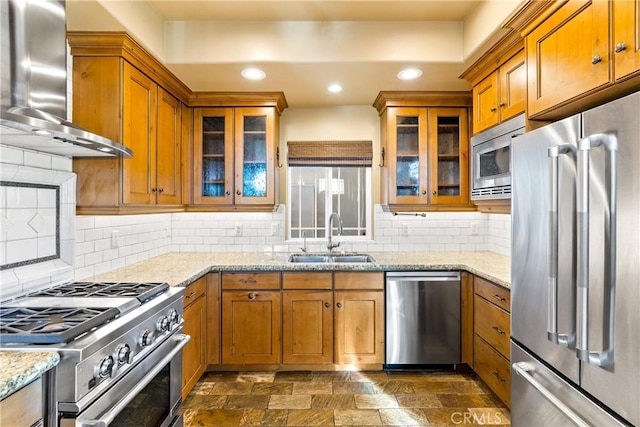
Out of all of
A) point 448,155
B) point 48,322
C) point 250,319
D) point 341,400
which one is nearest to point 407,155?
point 448,155

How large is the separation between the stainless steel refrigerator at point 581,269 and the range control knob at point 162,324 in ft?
5.53

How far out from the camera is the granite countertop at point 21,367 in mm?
914

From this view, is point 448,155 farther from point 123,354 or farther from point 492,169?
point 123,354

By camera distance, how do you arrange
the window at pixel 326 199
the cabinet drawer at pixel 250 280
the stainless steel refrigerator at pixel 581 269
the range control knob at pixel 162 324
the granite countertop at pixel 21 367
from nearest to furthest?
the granite countertop at pixel 21 367
the stainless steel refrigerator at pixel 581 269
the range control knob at pixel 162 324
the cabinet drawer at pixel 250 280
the window at pixel 326 199

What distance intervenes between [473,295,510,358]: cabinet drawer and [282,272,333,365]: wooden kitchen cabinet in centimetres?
108

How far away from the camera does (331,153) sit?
3.45m

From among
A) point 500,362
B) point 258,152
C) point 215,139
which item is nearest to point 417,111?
point 258,152

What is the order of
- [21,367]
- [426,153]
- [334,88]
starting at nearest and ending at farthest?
1. [21,367]
2. [334,88]
3. [426,153]

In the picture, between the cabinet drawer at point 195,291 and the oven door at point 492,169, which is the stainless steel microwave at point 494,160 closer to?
the oven door at point 492,169

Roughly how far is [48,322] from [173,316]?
0.61 metres

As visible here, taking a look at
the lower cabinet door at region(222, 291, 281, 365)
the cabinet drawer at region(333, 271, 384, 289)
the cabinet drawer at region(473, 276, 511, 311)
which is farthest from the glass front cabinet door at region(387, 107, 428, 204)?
A: the lower cabinet door at region(222, 291, 281, 365)

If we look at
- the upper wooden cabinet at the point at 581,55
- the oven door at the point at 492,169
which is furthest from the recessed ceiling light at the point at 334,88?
the upper wooden cabinet at the point at 581,55

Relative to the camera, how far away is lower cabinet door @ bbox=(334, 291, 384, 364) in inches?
106

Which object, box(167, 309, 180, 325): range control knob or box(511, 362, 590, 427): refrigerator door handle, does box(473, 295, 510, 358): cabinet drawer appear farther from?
box(167, 309, 180, 325): range control knob
